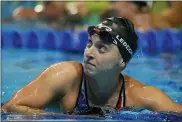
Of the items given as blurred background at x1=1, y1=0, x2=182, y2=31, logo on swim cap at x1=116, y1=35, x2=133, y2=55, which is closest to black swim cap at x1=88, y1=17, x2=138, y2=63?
logo on swim cap at x1=116, y1=35, x2=133, y2=55

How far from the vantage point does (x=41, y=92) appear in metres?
3.25

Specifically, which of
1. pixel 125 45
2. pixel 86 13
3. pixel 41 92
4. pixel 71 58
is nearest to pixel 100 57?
pixel 125 45

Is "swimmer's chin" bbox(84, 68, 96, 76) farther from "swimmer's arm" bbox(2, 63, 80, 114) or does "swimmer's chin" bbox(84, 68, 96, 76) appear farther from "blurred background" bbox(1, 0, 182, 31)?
"blurred background" bbox(1, 0, 182, 31)

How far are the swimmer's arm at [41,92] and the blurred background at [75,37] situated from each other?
1.58m

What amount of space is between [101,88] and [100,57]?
0.27 meters

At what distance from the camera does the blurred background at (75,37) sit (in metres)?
5.77

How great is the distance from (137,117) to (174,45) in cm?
407

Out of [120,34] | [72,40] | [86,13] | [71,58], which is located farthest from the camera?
[86,13]

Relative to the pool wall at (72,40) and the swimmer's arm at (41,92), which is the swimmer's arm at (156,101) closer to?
the swimmer's arm at (41,92)

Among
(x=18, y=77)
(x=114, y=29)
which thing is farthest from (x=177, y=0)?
(x=114, y=29)

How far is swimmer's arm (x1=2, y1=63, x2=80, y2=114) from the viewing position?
3193 millimetres

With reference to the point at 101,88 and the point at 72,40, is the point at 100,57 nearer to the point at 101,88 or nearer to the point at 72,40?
the point at 101,88

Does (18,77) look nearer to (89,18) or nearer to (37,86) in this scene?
(37,86)

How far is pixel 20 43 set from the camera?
23.8 feet
